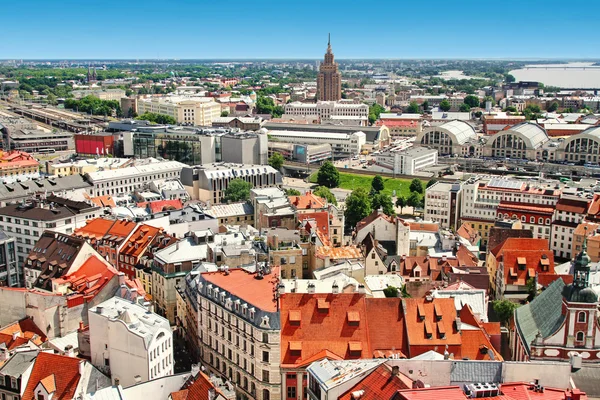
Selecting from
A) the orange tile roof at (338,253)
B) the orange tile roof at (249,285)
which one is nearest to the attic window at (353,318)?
the orange tile roof at (249,285)

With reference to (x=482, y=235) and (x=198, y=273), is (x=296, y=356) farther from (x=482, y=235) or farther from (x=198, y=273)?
(x=482, y=235)

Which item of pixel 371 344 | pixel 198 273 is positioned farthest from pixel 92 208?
A: pixel 371 344

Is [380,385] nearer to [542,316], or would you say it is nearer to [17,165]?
[542,316]

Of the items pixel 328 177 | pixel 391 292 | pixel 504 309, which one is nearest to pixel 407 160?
pixel 328 177

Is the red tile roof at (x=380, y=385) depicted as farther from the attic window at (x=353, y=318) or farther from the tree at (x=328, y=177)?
the tree at (x=328, y=177)

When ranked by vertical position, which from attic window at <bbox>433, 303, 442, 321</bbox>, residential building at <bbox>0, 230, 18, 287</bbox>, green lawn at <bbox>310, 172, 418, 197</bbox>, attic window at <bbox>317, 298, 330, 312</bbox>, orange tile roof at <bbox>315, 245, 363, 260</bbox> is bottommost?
green lawn at <bbox>310, 172, 418, 197</bbox>

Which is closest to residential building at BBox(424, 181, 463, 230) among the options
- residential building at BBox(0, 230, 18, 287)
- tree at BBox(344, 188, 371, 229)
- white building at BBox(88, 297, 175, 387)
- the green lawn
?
tree at BBox(344, 188, 371, 229)

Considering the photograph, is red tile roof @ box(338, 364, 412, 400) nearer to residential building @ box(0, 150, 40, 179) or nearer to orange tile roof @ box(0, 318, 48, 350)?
orange tile roof @ box(0, 318, 48, 350)
